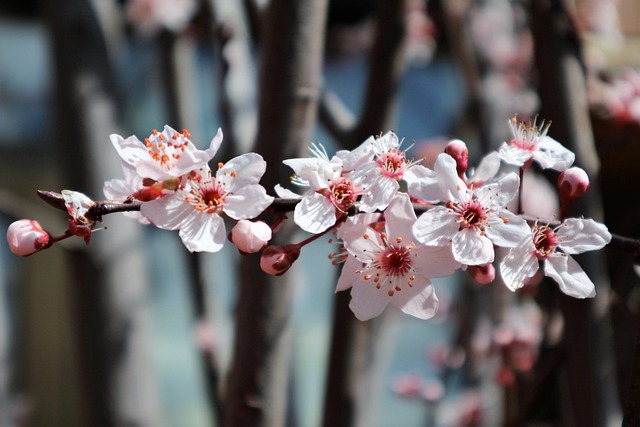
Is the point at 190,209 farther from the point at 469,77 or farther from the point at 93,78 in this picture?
the point at 469,77

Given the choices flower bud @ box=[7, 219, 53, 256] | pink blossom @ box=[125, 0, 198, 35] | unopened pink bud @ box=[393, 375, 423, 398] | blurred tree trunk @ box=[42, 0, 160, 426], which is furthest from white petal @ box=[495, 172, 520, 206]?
unopened pink bud @ box=[393, 375, 423, 398]

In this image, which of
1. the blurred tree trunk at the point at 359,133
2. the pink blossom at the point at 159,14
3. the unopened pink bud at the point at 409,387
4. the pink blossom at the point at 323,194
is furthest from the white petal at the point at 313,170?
the unopened pink bud at the point at 409,387

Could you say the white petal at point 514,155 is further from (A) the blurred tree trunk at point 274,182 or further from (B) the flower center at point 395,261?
(A) the blurred tree trunk at point 274,182

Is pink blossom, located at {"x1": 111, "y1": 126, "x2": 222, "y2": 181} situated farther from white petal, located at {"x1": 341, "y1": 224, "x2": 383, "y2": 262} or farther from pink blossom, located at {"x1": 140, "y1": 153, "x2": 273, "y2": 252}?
white petal, located at {"x1": 341, "y1": 224, "x2": 383, "y2": 262}

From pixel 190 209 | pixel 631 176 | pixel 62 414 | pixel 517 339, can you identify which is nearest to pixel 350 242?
pixel 190 209

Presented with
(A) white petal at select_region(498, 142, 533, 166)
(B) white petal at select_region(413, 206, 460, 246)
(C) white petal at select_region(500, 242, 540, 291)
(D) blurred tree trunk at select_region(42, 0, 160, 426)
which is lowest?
(D) blurred tree trunk at select_region(42, 0, 160, 426)

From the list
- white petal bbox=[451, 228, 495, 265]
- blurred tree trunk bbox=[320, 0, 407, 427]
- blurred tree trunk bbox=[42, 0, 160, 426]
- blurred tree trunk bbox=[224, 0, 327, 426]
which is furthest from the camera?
blurred tree trunk bbox=[42, 0, 160, 426]
